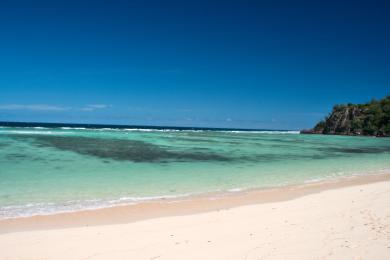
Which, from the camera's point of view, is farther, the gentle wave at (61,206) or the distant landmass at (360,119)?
the distant landmass at (360,119)

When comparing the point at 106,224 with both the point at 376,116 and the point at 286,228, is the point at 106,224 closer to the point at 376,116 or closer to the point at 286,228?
the point at 286,228

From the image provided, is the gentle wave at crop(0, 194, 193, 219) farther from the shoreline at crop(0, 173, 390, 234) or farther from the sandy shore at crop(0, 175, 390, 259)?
the sandy shore at crop(0, 175, 390, 259)

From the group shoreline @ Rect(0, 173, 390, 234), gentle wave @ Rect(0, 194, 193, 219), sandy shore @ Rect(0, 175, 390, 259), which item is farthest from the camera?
gentle wave @ Rect(0, 194, 193, 219)

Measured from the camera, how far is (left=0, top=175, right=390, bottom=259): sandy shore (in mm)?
5117

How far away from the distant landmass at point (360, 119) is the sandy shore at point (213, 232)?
92510 mm

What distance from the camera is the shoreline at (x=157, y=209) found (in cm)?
671

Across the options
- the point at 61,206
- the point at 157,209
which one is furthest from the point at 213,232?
the point at 61,206

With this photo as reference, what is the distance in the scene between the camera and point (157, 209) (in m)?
8.08

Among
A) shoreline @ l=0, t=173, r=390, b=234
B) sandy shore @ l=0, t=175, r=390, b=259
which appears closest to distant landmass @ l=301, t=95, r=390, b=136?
shoreline @ l=0, t=173, r=390, b=234

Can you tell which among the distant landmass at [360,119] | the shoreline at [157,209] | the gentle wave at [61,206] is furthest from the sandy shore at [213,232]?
the distant landmass at [360,119]

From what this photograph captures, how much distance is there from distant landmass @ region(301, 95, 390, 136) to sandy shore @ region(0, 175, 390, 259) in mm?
92510

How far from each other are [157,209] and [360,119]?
330 feet

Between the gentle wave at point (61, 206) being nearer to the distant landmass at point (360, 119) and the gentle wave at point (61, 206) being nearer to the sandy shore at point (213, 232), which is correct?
the sandy shore at point (213, 232)

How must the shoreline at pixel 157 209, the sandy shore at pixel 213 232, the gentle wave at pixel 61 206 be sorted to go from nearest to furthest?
1. the sandy shore at pixel 213 232
2. the shoreline at pixel 157 209
3. the gentle wave at pixel 61 206
